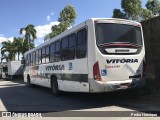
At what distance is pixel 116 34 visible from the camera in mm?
10188

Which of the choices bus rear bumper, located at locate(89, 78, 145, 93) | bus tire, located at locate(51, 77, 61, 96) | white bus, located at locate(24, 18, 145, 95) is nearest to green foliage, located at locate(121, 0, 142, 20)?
bus tire, located at locate(51, 77, 61, 96)

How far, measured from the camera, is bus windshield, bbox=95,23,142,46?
32.6 ft

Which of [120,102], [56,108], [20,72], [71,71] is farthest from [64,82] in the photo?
[20,72]

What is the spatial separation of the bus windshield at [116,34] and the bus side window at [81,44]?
2.05ft

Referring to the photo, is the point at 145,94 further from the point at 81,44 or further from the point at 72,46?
the point at 72,46

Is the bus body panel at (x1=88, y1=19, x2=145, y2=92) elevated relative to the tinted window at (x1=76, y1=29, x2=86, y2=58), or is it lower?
lower

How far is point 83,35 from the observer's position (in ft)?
34.1

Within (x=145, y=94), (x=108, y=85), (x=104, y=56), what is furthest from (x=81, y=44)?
(x=145, y=94)

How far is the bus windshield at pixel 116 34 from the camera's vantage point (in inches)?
391

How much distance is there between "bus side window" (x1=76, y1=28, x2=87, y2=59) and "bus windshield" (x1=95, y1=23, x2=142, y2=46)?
0.62m

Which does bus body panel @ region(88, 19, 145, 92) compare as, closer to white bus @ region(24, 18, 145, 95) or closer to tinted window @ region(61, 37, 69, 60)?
white bus @ region(24, 18, 145, 95)

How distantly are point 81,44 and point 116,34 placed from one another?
1348 millimetres

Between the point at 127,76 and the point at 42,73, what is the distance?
24.3 feet

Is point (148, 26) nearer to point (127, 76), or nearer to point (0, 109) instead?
point (127, 76)
